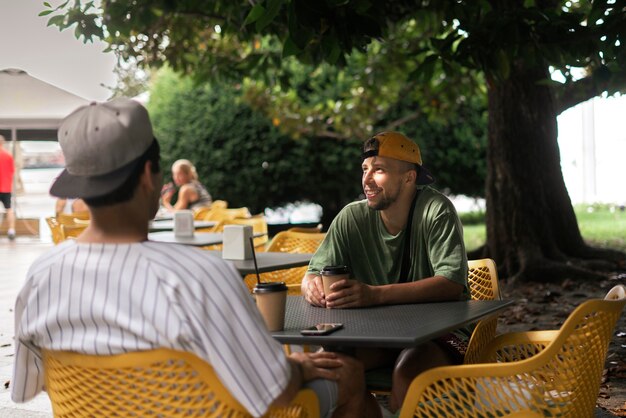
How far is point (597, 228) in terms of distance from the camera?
53.5ft

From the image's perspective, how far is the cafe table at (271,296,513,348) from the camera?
261 centimetres

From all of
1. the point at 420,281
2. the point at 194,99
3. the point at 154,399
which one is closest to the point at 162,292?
the point at 154,399

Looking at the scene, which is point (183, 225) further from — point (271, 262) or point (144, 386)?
point (144, 386)

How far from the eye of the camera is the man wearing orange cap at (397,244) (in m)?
3.38

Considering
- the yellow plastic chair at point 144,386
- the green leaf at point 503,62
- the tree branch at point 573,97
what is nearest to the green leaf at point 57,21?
the green leaf at point 503,62

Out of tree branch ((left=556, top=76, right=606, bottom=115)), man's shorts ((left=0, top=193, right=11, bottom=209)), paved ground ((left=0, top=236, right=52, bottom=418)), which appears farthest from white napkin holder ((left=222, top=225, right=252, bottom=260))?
man's shorts ((left=0, top=193, right=11, bottom=209))

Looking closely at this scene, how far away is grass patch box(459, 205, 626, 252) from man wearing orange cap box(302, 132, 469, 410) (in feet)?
32.4

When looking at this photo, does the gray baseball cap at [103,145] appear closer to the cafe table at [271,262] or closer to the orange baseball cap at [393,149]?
the orange baseball cap at [393,149]

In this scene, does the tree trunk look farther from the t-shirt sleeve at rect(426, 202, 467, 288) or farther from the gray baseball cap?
the gray baseball cap

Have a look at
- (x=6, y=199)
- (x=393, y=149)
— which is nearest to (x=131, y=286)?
(x=393, y=149)

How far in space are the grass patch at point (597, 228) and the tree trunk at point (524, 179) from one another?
11.1 ft

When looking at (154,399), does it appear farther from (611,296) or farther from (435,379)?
(611,296)

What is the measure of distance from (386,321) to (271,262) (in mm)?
2160

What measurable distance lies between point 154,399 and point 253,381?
0.25 meters
